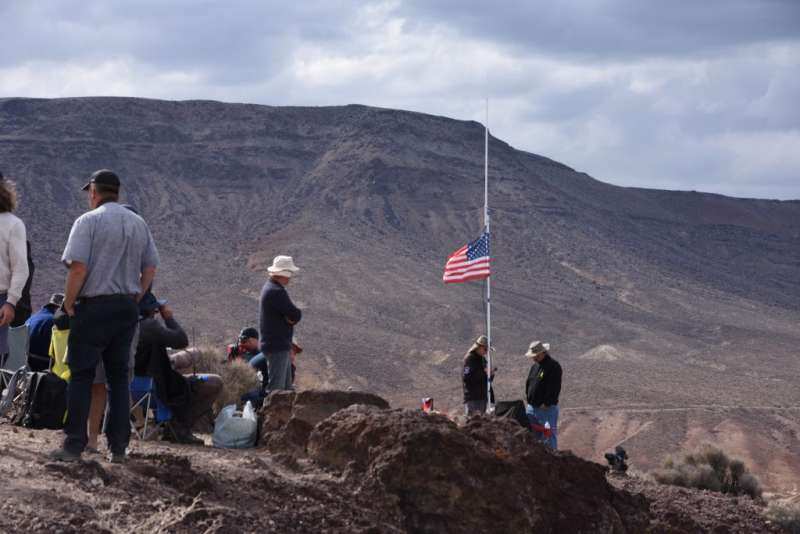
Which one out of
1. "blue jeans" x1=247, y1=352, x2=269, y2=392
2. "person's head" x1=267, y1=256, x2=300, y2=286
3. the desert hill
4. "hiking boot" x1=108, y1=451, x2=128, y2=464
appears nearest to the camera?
"hiking boot" x1=108, y1=451, x2=128, y2=464

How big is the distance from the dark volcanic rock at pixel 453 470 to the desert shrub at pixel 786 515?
3841 mm

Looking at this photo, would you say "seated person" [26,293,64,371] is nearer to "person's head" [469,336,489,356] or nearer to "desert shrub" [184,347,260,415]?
"desert shrub" [184,347,260,415]

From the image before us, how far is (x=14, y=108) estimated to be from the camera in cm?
6981

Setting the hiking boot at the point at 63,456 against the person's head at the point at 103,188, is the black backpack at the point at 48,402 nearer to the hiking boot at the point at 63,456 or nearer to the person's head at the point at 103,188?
the hiking boot at the point at 63,456

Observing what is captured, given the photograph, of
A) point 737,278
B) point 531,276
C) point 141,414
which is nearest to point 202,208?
point 531,276

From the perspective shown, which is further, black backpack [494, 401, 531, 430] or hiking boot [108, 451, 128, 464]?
black backpack [494, 401, 531, 430]

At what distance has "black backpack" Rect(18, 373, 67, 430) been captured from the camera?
27.9 feet

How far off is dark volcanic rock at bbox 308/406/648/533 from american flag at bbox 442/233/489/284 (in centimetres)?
890

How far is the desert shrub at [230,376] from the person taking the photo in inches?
501

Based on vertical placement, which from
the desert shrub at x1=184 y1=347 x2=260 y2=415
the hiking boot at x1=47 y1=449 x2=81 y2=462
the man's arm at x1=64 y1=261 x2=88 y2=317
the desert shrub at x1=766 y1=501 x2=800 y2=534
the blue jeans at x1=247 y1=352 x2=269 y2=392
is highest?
the man's arm at x1=64 y1=261 x2=88 y2=317

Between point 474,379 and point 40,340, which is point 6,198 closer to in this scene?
point 40,340

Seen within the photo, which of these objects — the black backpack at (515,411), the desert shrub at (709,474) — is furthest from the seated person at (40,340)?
the desert shrub at (709,474)

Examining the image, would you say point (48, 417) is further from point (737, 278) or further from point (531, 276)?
point (737, 278)

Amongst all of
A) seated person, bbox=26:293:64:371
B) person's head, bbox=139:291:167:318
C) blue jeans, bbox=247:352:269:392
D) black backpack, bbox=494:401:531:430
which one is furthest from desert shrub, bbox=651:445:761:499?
seated person, bbox=26:293:64:371
